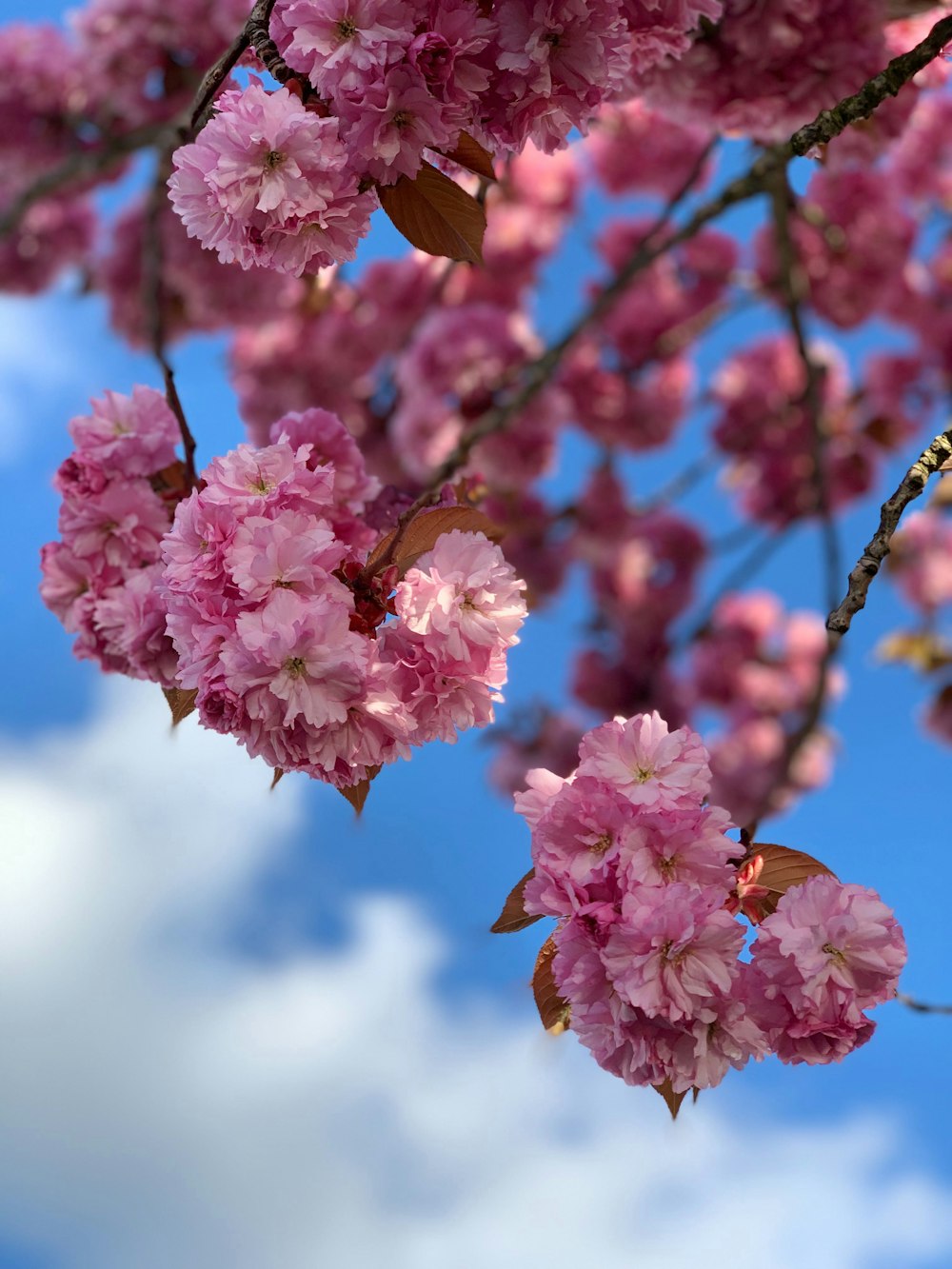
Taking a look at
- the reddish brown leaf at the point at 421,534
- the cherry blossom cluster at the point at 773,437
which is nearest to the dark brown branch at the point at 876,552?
the reddish brown leaf at the point at 421,534

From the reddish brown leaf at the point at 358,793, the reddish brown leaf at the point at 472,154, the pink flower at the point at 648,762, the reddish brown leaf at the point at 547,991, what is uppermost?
the reddish brown leaf at the point at 472,154

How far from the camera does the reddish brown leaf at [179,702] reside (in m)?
1.05

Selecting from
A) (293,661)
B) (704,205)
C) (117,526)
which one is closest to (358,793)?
(293,661)

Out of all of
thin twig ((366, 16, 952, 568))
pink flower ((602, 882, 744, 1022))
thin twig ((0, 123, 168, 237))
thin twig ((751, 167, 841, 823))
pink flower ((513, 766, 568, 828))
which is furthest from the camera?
thin twig ((0, 123, 168, 237))

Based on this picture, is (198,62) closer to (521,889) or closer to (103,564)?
(103,564)

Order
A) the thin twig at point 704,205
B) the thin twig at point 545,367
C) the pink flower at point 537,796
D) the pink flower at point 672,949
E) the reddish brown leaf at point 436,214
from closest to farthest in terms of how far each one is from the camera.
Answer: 1. the pink flower at point 672,949
2. the pink flower at point 537,796
3. the reddish brown leaf at point 436,214
4. the thin twig at point 704,205
5. the thin twig at point 545,367

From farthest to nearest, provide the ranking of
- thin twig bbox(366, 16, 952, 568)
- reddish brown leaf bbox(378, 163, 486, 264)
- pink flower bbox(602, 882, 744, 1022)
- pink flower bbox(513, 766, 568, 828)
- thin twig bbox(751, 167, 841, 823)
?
thin twig bbox(751, 167, 841, 823)
thin twig bbox(366, 16, 952, 568)
reddish brown leaf bbox(378, 163, 486, 264)
pink flower bbox(513, 766, 568, 828)
pink flower bbox(602, 882, 744, 1022)

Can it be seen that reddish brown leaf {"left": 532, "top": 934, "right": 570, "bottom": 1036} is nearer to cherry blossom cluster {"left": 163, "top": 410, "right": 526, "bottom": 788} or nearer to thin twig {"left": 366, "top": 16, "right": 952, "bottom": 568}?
cherry blossom cluster {"left": 163, "top": 410, "right": 526, "bottom": 788}

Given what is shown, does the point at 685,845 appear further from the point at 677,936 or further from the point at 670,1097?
the point at 670,1097

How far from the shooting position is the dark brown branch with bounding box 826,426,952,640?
0.93m

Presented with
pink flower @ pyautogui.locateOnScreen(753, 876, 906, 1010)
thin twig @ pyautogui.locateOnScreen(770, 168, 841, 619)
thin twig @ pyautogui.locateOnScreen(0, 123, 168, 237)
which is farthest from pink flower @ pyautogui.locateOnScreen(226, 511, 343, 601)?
thin twig @ pyautogui.locateOnScreen(0, 123, 168, 237)

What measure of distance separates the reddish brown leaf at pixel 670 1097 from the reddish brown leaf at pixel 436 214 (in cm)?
70

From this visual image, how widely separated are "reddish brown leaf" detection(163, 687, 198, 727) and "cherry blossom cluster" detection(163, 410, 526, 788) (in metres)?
0.14

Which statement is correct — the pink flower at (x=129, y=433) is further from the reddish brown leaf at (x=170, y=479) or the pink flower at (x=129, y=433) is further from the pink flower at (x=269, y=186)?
the pink flower at (x=269, y=186)
